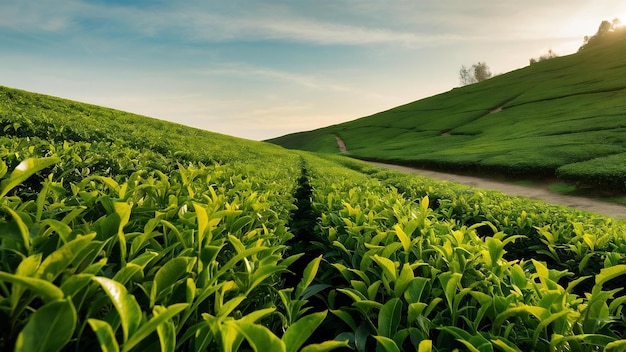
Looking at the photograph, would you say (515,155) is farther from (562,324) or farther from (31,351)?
(31,351)

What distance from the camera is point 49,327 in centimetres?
73

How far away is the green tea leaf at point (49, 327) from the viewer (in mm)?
717

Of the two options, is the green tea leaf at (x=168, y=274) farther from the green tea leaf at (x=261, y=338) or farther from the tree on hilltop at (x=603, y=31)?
the tree on hilltop at (x=603, y=31)

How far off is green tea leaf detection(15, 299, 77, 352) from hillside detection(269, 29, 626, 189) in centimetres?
1660

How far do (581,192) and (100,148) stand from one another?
53.6ft

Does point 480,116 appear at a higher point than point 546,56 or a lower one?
lower

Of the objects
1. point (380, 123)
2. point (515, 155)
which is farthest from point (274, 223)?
point (380, 123)

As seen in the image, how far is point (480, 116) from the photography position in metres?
45.2

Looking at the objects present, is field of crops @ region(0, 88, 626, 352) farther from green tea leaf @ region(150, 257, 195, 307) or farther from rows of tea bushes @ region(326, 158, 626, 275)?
rows of tea bushes @ region(326, 158, 626, 275)

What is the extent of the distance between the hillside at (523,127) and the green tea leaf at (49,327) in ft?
54.5

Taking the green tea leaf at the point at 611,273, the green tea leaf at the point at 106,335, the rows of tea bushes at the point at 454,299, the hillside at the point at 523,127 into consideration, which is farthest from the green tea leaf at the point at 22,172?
the hillside at the point at 523,127

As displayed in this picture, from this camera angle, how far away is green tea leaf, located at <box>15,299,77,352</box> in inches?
28.2

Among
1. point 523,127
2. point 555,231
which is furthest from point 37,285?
point 523,127

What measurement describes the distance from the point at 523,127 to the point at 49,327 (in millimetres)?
37131
